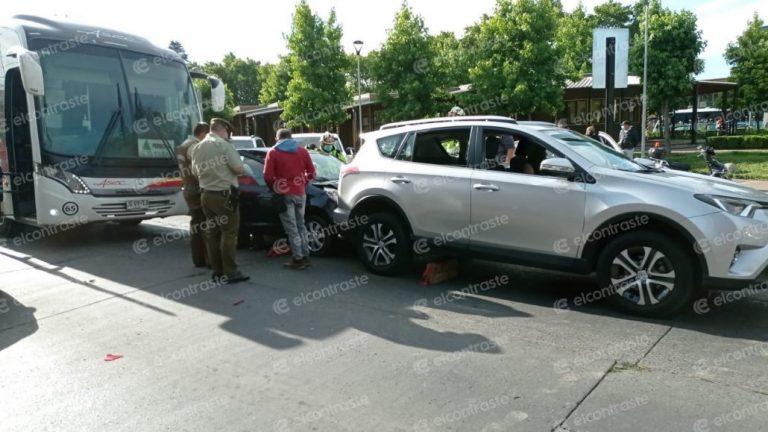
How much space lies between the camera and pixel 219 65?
84562mm

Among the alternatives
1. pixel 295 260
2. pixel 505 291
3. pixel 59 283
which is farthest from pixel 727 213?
pixel 59 283

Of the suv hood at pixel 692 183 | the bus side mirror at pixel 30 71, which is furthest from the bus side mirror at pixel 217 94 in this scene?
the suv hood at pixel 692 183

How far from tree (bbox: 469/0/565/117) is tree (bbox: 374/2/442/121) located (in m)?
3.69

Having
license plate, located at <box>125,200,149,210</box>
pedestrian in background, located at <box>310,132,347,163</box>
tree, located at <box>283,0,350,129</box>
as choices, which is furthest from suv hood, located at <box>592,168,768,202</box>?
tree, located at <box>283,0,350,129</box>

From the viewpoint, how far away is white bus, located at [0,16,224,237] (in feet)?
27.3

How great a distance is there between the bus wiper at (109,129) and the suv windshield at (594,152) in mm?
6524

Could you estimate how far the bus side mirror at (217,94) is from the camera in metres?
10.1

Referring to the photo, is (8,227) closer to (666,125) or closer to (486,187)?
(486,187)

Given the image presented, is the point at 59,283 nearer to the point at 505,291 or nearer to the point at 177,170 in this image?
the point at 177,170

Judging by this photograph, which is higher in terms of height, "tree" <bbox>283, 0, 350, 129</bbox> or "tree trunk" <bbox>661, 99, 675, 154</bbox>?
"tree" <bbox>283, 0, 350, 129</bbox>

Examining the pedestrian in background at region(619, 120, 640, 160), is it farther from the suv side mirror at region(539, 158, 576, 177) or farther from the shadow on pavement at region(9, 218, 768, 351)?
the suv side mirror at region(539, 158, 576, 177)

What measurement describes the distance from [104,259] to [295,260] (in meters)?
3.03

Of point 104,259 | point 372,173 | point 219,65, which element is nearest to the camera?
point 372,173

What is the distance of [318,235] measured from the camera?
8.02 m
